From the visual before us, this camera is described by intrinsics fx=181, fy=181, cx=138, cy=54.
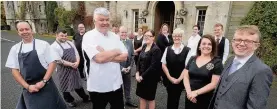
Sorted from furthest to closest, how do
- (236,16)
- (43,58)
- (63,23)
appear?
(63,23) → (236,16) → (43,58)

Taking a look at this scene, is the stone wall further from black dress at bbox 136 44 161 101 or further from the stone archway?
black dress at bbox 136 44 161 101

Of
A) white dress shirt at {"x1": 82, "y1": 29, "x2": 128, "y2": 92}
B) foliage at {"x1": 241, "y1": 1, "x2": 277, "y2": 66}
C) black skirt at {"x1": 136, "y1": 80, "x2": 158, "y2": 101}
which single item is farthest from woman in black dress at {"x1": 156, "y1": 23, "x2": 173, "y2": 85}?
foliage at {"x1": 241, "y1": 1, "x2": 277, "y2": 66}

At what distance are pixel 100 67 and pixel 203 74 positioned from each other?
135 centimetres

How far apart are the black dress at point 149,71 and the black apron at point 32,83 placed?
4.76 feet

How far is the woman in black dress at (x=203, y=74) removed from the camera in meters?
2.38

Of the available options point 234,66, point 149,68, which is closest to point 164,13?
point 149,68

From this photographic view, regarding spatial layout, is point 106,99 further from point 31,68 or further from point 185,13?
point 185,13

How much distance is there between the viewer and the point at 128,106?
4.06 m

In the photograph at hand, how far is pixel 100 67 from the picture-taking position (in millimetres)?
2316

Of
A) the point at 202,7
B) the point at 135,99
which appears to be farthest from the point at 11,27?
the point at 135,99

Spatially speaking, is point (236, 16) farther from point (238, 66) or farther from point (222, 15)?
point (238, 66)

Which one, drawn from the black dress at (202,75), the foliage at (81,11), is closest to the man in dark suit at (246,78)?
the black dress at (202,75)

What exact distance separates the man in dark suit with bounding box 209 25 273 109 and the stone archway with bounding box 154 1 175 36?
36.2ft

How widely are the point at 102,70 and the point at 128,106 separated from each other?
6.55 feet
